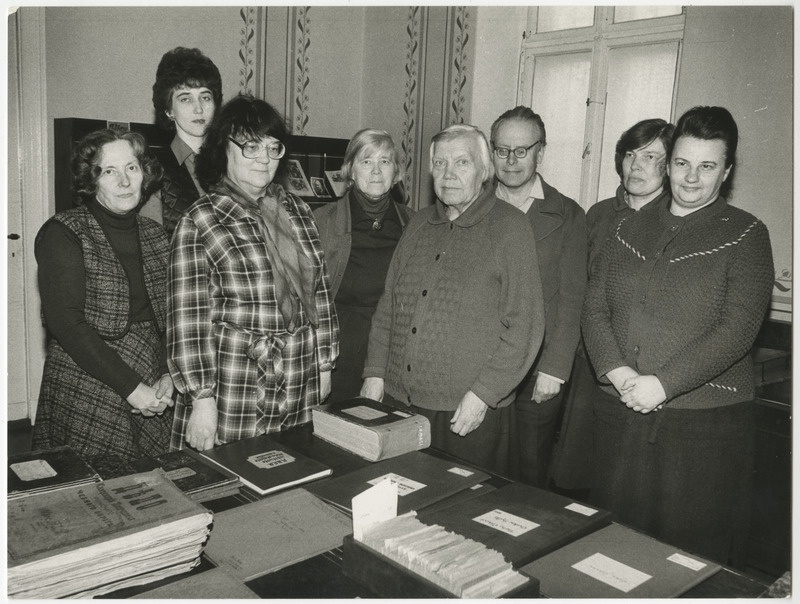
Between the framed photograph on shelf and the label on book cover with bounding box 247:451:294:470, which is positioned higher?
the framed photograph on shelf

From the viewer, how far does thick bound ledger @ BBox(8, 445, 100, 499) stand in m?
1.34

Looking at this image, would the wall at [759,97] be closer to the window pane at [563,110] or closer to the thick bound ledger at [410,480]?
the window pane at [563,110]

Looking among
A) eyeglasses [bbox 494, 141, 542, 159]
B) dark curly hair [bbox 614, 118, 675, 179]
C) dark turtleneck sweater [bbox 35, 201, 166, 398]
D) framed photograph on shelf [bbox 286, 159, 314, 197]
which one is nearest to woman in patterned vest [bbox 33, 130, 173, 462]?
dark turtleneck sweater [bbox 35, 201, 166, 398]

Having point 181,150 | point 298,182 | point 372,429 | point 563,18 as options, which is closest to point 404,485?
point 372,429

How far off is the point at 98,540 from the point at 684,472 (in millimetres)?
1497

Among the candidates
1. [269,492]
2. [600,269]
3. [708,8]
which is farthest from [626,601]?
[708,8]

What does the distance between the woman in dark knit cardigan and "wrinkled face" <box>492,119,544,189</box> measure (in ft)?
1.87

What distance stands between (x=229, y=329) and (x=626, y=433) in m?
1.14

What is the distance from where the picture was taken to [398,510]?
1.33 meters

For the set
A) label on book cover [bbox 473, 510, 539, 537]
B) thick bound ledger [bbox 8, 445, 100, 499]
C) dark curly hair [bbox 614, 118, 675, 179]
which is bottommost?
thick bound ledger [bbox 8, 445, 100, 499]

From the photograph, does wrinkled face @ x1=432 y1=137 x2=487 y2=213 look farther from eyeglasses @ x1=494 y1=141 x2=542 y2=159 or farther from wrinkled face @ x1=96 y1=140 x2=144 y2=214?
wrinkled face @ x1=96 y1=140 x2=144 y2=214

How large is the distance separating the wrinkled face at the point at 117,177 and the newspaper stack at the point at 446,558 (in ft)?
4.60

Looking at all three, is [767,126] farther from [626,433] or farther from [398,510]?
[398,510]

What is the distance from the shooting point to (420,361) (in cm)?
203
